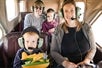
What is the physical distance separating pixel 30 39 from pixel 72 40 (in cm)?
41

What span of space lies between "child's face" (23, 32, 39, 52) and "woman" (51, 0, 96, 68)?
0.86 feet

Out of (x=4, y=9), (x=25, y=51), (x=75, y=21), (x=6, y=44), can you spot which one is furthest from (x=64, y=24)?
(x=4, y=9)

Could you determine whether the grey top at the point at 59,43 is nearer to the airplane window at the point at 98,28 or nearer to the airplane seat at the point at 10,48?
the airplane seat at the point at 10,48

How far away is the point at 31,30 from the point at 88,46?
0.57m

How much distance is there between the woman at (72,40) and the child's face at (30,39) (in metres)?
0.26

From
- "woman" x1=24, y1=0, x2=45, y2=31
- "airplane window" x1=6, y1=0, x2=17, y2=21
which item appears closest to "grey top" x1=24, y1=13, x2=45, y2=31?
"woman" x1=24, y1=0, x2=45, y2=31

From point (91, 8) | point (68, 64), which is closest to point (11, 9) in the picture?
point (91, 8)

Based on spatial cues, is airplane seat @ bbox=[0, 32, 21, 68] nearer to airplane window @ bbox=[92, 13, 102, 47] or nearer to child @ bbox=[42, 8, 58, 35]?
child @ bbox=[42, 8, 58, 35]

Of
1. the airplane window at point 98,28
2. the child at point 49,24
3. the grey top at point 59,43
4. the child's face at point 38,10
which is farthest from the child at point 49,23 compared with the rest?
the grey top at point 59,43

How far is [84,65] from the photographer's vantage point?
2.00 m

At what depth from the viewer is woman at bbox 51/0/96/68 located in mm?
2186

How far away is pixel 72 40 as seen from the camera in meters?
2.21

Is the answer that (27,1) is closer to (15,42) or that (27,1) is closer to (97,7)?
(97,7)

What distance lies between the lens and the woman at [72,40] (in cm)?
219
